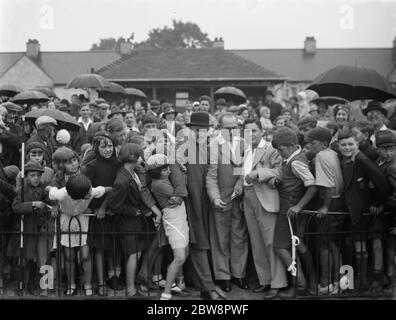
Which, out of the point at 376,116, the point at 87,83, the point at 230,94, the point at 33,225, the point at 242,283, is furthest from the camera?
the point at 230,94

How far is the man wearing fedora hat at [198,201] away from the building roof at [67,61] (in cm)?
4062

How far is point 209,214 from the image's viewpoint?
637cm

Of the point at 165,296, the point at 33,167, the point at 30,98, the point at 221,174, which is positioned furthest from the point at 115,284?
the point at 30,98

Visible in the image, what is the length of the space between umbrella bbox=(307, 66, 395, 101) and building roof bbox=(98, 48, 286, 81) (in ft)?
74.3

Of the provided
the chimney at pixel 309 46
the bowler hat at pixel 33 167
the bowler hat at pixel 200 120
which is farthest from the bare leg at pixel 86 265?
the chimney at pixel 309 46

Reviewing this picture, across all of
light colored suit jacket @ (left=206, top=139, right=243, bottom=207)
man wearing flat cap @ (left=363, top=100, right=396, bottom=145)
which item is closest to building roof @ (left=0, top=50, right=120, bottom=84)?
man wearing flat cap @ (left=363, top=100, right=396, bottom=145)

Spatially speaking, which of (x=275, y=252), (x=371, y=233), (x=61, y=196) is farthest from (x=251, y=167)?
(x=61, y=196)

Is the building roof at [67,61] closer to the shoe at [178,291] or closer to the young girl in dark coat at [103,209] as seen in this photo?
the young girl in dark coat at [103,209]

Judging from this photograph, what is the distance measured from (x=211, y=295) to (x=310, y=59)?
42876mm

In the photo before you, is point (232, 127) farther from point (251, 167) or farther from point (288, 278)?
point (288, 278)

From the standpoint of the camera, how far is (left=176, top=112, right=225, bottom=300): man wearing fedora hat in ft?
20.1

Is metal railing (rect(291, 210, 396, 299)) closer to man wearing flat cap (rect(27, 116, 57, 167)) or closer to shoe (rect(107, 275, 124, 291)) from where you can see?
shoe (rect(107, 275, 124, 291))

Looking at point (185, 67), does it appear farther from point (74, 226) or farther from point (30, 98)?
point (74, 226)

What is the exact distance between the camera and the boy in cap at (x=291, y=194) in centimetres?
592
